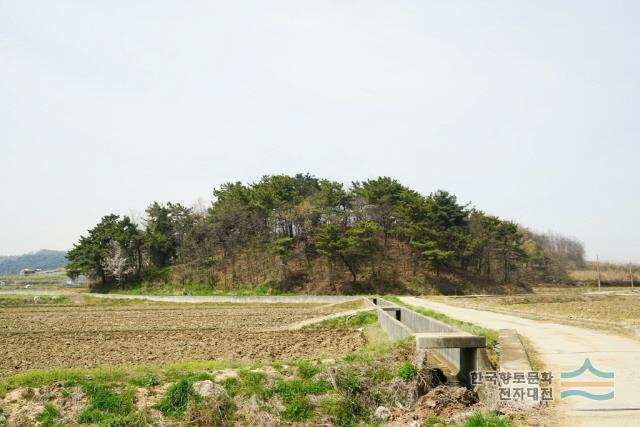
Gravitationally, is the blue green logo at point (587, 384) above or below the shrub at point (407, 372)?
above

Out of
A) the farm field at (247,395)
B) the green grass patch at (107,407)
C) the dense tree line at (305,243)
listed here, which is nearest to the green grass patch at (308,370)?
the farm field at (247,395)

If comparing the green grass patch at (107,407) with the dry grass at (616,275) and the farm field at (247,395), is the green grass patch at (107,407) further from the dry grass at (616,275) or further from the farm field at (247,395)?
the dry grass at (616,275)

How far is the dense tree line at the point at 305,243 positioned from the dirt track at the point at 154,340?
18.7m

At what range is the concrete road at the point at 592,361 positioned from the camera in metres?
6.03

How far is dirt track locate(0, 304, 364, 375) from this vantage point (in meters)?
13.6

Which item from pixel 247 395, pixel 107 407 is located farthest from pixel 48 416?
pixel 247 395

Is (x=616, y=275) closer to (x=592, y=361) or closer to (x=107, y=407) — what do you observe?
(x=592, y=361)

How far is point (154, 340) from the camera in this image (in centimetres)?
1742

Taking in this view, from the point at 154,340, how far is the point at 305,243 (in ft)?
104

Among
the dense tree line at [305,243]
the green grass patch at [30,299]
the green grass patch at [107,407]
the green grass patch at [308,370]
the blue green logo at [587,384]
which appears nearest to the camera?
the blue green logo at [587,384]

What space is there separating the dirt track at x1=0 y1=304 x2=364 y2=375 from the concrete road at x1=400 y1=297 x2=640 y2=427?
5.94m

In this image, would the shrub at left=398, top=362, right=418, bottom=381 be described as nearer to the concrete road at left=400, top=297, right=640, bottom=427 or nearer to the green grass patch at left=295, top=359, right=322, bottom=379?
the green grass patch at left=295, top=359, right=322, bottom=379

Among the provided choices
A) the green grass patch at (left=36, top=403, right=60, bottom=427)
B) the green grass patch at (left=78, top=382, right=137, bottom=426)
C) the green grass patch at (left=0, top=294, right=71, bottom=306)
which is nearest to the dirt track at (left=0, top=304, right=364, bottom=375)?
the green grass patch at (left=78, top=382, right=137, bottom=426)

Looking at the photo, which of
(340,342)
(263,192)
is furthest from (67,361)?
(263,192)
